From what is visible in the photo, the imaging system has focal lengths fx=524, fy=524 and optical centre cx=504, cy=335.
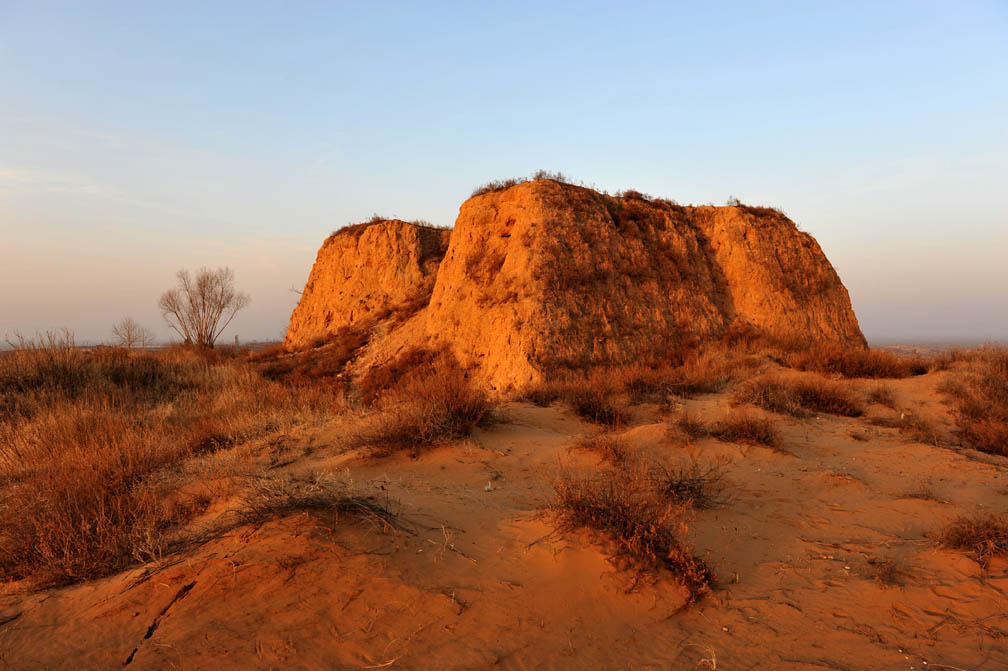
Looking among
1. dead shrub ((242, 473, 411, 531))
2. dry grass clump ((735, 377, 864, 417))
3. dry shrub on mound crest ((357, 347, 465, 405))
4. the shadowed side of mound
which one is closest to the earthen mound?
dry shrub on mound crest ((357, 347, 465, 405))

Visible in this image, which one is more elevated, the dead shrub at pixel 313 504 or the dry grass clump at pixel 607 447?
the dead shrub at pixel 313 504

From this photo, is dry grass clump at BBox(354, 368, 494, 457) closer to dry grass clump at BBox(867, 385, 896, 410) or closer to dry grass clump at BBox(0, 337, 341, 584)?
dry grass clump at BBox(0, 337, 341, 584)

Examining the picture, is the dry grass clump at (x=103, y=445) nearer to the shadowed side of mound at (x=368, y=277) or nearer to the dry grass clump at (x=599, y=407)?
the dry grass clump at (x=599, y=407)

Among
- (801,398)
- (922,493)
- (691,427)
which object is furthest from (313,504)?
(801,398)

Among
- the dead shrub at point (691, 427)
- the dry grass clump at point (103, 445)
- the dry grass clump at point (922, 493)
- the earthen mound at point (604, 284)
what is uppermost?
the earthen mound at point (604, 284)

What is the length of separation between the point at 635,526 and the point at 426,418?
132 inches

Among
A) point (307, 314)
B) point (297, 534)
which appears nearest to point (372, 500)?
point (297, 534)

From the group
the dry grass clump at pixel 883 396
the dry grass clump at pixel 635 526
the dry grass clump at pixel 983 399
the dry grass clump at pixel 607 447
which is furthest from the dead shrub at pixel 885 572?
the dry grass clump at pixel 883 396

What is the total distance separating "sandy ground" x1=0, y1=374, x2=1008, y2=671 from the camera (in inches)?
102

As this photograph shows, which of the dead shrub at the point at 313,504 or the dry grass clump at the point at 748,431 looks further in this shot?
the dry grass clump at the point at 748,431

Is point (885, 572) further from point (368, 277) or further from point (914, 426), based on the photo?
point (368, 277)

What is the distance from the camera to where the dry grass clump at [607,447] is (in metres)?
5.56

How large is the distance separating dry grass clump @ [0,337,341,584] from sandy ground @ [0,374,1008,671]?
0.39 metres

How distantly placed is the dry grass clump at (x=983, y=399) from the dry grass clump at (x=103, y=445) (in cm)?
963
